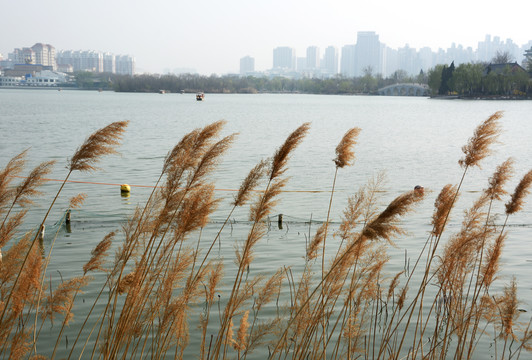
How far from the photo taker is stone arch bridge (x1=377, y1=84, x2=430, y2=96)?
180 meters

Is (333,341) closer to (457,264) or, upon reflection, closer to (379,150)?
(457,264)

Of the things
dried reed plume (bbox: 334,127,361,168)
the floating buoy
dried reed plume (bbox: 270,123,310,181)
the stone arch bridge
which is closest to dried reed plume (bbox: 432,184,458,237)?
dried reed plume (bbox: 334,127,361,168)

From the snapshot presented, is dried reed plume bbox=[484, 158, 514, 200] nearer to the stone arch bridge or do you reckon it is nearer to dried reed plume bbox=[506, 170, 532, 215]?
dried reed plume bbox=[506, 170, 532, 215]

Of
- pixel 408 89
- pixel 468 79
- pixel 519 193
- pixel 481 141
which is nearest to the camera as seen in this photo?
pixel 519 193

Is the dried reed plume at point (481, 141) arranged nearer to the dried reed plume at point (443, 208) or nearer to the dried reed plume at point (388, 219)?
the dried reed plume at point (443, 208)

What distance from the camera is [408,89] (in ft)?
631

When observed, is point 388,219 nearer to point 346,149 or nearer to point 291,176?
point 346,149

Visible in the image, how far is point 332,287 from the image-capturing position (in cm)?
400

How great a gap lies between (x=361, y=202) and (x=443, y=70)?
438ft

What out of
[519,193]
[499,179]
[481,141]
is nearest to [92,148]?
[481,141]

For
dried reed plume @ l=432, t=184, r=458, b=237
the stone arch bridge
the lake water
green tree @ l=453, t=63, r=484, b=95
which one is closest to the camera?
dried reed plume @ l=432, t=184, r=458, b=237

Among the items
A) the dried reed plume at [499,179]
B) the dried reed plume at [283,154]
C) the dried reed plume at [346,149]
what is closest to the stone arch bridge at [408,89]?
the dried reed plume at [499,179]

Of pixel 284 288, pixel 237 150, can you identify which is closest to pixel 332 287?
pixel 284 288

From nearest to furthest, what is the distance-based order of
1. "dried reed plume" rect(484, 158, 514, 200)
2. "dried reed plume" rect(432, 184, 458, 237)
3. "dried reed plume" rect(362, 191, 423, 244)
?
"dried reed plume" rect(362, 191, 423, 244) → "dried reed plume" rect(432, 184, 458, 237) → "dried reed plume" rect(484, 158, 514, 200)
